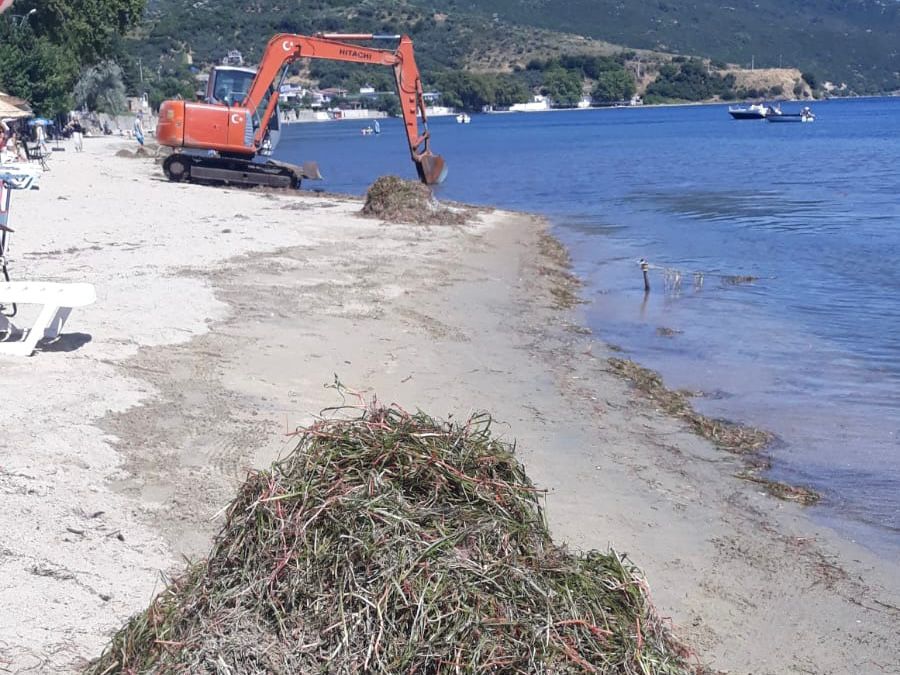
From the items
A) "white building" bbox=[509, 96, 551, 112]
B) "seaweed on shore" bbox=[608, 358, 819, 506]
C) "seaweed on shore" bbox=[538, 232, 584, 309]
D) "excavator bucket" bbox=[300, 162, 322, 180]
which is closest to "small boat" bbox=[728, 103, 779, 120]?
"white building" bbox=[509, 96, 551, 112]

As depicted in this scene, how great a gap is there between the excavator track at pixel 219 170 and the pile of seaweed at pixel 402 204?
18.9ft

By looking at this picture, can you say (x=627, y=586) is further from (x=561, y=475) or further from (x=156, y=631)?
(x=561, y=475)

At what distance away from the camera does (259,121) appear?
26.1 metres

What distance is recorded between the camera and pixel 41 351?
333 inches

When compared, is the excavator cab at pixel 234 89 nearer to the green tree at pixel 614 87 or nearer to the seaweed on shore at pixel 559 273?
the seaweed on shore at pixel 559 273

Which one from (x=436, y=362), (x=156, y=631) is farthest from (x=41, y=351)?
(x=156, y=631)

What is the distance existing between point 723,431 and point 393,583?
6.57 metres

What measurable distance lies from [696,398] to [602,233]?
1465cm

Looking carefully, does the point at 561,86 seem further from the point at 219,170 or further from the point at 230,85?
the point at 219,170

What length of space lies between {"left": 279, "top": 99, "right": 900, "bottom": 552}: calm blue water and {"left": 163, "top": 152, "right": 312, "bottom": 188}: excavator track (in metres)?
7.78

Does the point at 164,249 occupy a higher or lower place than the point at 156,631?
lower

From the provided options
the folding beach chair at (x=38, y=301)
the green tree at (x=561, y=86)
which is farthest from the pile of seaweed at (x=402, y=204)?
the green tree at (x=561, y=86)

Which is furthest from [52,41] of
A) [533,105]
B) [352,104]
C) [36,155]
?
[533,105]

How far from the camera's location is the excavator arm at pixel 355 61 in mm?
25281
